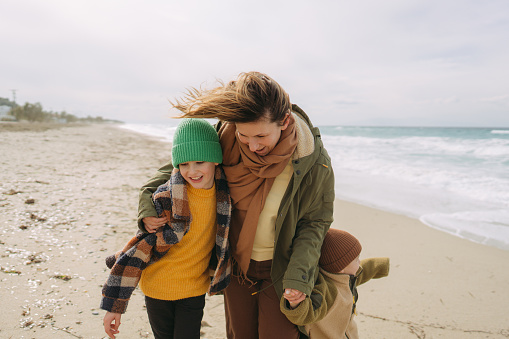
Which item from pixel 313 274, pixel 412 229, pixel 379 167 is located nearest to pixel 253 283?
pixel 313 274

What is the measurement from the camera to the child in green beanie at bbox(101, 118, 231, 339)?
176cm

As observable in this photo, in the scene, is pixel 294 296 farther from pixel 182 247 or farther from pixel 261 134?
pixel 261 134

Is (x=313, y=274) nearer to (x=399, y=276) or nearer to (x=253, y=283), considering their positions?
(x=253, y=283)

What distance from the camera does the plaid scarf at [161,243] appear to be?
1749 millimetres

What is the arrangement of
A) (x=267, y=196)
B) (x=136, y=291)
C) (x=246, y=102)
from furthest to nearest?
(x=136, y=291)
(x=267, y=196)
(x=246, y=102)

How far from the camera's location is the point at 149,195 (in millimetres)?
1848

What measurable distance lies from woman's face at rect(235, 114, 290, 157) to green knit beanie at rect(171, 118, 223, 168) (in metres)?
0.19

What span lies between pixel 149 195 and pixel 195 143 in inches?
16.0

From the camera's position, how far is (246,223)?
1833 millimetres

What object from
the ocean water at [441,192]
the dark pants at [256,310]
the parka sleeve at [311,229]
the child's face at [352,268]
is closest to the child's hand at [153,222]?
the dark pants at [256,310]

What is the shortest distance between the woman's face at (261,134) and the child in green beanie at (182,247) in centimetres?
24

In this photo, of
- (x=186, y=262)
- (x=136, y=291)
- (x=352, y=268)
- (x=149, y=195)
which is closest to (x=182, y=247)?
(x=186, y=262)

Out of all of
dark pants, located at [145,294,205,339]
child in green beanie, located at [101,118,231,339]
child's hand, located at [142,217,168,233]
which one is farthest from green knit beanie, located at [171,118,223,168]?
dark pants, located at [145,294,205,339]

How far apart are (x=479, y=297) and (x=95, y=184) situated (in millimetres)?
6356
